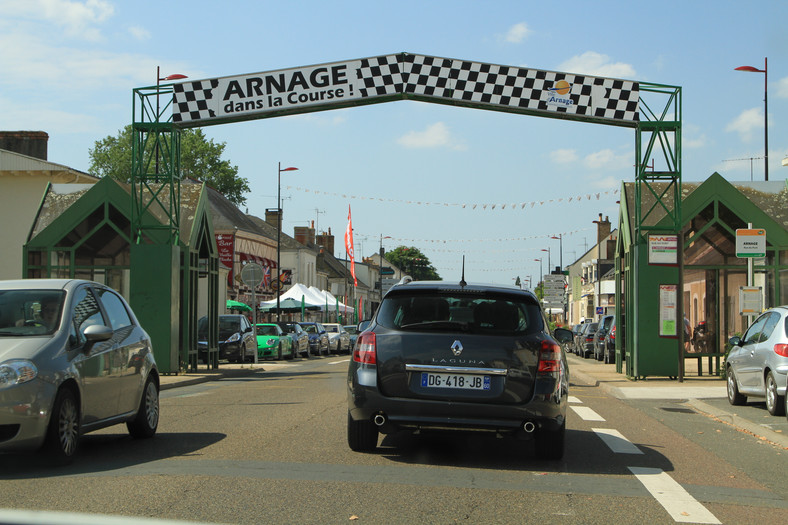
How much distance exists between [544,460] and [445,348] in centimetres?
143

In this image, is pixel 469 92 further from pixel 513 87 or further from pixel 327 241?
pixel 327 241

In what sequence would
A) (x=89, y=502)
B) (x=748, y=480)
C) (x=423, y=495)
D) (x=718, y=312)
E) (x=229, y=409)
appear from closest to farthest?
1. (x=89, y=502)
2. (x=423, y=495)
3. (x=748, y=480)
4. (x=229, y=409)
5. (x=718, y=312)

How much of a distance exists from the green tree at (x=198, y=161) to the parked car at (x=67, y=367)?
218 ft

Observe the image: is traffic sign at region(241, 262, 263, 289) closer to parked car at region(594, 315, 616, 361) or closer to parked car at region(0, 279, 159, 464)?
parked car at region(594, 315, 616, 361)

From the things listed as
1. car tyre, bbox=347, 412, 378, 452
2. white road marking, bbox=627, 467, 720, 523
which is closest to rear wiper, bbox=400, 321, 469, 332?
car tyre, bbox=347, 412, 378, 452

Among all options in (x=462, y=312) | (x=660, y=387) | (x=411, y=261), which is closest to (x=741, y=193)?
(x=660, y=387)

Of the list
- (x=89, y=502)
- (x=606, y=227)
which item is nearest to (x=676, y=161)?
(x=89, y=502)

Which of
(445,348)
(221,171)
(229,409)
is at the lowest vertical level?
(229,409)

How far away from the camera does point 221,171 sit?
7912 centimetres

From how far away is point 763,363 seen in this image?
1314cm

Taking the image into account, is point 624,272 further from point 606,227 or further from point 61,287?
point 606,227

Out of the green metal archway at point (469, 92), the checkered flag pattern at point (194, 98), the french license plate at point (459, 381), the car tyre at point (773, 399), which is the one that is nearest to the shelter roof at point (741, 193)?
the green metal archway at point (469, 92)

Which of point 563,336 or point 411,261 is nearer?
point 563,336

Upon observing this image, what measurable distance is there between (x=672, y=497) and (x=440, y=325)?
2375 millimetres
